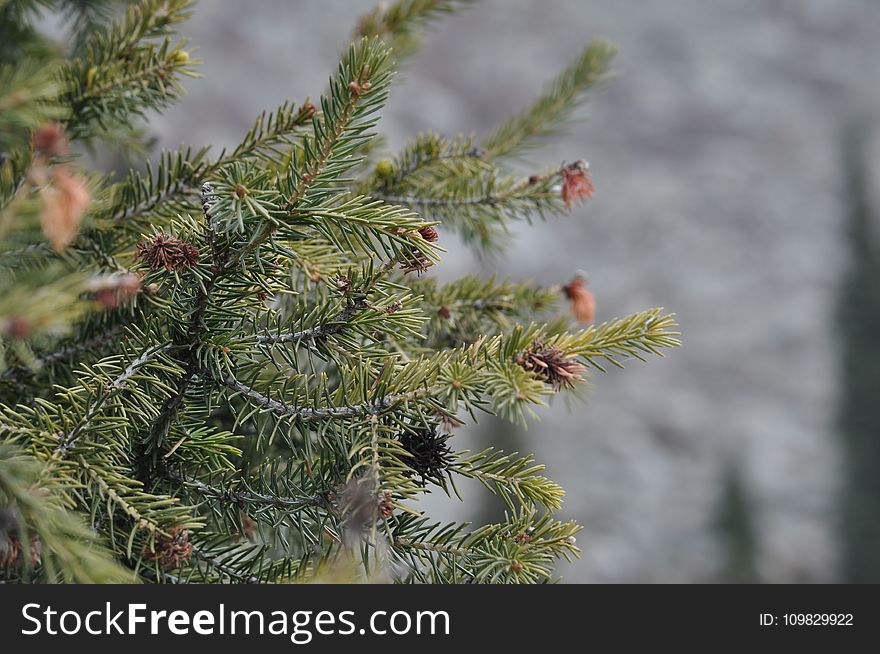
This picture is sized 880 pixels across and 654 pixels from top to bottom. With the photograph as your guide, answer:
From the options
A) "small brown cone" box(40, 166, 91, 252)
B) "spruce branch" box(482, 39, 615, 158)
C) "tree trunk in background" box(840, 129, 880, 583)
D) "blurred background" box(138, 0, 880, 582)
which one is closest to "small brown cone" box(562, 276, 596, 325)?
"spruce branch" box(482, 39, 615, 158)

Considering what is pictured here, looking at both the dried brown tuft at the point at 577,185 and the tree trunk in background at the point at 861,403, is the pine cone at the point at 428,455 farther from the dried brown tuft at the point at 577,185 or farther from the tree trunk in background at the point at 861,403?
the tree trunk in background at the point at 861,403

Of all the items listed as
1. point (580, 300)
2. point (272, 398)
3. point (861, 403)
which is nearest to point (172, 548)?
point (272, 398)

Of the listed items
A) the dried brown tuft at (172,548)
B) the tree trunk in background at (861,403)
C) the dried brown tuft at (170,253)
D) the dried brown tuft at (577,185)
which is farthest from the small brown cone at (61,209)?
the tree trunk in background at (861,403)

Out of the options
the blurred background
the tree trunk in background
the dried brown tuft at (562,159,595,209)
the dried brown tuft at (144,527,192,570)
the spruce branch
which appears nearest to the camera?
the dried brown tuft at (144,527,192,570)

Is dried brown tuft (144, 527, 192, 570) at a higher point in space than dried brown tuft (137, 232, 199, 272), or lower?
lower

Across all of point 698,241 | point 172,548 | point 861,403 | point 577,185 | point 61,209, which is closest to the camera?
point 61,209

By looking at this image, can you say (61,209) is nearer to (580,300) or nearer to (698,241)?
(580,300)

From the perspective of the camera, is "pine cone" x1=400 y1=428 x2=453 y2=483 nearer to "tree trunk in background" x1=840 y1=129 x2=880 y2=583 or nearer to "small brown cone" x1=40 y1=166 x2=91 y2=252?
"small brown cone" x1=40 y1=166 x2=91 y2=252

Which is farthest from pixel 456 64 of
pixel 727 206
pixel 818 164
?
pixel 818 164

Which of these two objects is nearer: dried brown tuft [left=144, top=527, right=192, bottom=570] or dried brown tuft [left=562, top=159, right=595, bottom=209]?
dried brown tuft [left=144, top=527, right=192, bottom=570]

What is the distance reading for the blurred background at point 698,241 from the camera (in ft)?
32.0

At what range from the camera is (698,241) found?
14922mm

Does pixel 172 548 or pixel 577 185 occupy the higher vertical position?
pixel 577 185

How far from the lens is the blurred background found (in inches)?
384
